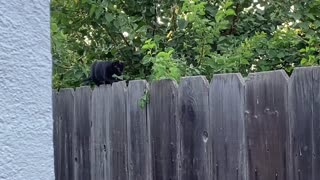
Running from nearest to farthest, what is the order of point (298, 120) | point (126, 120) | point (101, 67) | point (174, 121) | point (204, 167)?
point (298, 120), point (204, 167), point (174, 121), point (126, 120), point (101, 67)

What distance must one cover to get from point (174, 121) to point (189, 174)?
0.27 meters

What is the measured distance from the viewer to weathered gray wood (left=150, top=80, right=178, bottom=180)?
2.59m

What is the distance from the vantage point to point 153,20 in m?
4.19

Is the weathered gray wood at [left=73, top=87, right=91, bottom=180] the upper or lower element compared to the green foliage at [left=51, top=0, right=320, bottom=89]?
lower

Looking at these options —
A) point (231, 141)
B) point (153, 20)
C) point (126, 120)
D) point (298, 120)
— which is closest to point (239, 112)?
point (231, 141)

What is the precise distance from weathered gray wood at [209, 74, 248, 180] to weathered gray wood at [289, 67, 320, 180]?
25 cm

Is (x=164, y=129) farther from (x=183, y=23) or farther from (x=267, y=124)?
(x=183, y=23)

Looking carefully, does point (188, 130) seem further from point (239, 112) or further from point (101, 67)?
point (101, 67)

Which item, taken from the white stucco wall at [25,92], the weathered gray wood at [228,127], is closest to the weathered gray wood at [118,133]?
the weathered gray wood at [228,127]

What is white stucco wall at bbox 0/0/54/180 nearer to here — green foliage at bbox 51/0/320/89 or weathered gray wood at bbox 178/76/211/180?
weathered gray wood at bbox 178/76/211/180

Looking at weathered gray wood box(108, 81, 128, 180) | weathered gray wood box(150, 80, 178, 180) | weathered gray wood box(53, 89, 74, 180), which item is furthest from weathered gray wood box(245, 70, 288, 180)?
weathered gray wood box(53, 89, 74, 180)

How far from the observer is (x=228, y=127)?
2.29 metres


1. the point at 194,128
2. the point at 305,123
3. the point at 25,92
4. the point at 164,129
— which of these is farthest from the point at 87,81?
the point at 25,92

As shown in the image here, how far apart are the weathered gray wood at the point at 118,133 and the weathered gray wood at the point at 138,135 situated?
0.05 m
